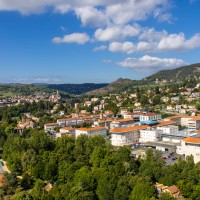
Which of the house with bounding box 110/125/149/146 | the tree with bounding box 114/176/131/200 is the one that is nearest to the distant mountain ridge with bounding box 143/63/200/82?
the house with bounding box 110/125/149/146

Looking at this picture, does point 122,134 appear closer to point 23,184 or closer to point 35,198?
point 23,184

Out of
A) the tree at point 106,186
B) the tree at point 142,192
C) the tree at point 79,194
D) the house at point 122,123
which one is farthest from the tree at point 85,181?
the house at point 122,123

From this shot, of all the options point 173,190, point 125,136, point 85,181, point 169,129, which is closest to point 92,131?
point 125,136

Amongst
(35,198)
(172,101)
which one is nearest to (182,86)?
(172,101)

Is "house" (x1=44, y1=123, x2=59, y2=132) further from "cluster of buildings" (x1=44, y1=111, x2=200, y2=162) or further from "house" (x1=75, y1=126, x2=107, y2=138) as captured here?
"house" (x1=75, y1=126, x2=107, y2=138)

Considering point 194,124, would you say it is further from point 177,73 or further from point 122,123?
point 177,73

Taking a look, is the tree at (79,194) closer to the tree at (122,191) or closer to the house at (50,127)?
the tree at (122,191)

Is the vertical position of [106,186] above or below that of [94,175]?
below
